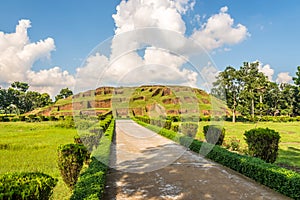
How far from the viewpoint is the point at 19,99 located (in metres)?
70.9

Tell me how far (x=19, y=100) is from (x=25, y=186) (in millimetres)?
78211

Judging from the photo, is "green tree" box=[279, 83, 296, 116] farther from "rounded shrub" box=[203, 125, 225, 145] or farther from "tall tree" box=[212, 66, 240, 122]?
"rounded shrub" box=[203, 125, 225, 145]

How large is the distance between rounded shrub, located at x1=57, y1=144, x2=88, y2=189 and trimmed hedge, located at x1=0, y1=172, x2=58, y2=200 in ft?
7.83

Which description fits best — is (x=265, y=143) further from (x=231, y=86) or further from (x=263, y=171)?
(x=231, y=86)

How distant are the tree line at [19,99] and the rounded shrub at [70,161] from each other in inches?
2899

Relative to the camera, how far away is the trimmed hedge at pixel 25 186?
2.15 metres

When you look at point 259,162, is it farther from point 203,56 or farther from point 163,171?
point 203,56

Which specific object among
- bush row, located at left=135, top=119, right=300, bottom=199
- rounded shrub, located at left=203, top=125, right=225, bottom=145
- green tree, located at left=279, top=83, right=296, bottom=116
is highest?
green tree, located at left=279, top=83, right=296, bottom=116

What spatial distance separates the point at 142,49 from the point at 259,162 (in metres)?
4.40

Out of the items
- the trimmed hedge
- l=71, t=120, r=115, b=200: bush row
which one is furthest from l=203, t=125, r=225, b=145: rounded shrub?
the trimmed hedge

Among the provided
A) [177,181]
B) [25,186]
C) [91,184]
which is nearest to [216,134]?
[177,181]

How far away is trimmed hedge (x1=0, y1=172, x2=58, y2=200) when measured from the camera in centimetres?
215

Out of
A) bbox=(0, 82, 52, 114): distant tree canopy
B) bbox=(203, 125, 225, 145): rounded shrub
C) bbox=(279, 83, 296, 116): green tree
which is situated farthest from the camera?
bbox=(0, 82, 52, 114): distant tree canopy

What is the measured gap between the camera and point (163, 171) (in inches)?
251
